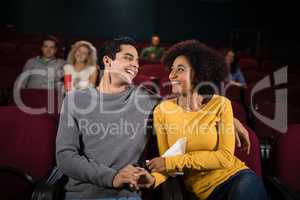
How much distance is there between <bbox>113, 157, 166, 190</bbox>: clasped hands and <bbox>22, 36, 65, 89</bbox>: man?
152cm

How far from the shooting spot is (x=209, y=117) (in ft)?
4.51

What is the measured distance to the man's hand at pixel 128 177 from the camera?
133 centimetres

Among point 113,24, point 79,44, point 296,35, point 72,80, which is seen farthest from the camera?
point 113,24

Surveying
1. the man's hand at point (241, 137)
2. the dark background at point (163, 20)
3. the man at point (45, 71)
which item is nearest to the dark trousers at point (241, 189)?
the man's hand at point (241, 137)

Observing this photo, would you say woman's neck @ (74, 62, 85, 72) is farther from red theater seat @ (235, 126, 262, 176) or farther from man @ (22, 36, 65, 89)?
red theater seat @ (235, 126, 262, 176)

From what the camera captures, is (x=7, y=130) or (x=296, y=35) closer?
(x=7, y=130)

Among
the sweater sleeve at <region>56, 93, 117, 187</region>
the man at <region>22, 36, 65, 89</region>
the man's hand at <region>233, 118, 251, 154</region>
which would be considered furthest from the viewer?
the man at <region>22, 36, 65, 89</region>

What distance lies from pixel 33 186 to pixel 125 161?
359 mm

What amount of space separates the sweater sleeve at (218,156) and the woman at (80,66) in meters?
0.70

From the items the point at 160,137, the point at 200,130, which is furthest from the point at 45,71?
the point at 200,130

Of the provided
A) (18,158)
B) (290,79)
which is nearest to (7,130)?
(18,158)

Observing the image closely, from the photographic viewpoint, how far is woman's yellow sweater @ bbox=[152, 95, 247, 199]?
4.42ft

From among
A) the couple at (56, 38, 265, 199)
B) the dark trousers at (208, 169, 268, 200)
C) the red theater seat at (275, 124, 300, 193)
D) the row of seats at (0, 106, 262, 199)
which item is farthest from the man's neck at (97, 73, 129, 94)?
the red theater seat at (275, 124, 300, 193)

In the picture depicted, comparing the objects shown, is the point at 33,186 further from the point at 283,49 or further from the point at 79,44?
the point at 283,49
